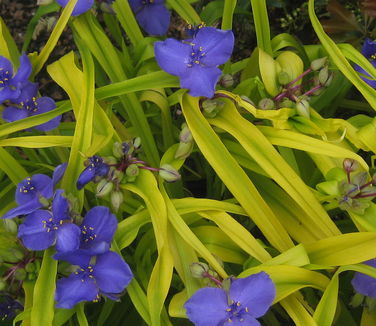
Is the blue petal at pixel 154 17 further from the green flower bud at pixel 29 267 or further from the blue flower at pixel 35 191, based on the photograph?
the green flower bud at pixel 29 267

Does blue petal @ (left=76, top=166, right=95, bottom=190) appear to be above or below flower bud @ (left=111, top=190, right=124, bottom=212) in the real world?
above

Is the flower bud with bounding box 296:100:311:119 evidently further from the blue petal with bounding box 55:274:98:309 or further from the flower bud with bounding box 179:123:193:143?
the blue petal with bounding box 55:274:98:309

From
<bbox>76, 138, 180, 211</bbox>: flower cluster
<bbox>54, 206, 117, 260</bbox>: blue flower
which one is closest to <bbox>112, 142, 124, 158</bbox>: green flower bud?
<bbox>76, 138, 180, 211</bbox>: flower cluster

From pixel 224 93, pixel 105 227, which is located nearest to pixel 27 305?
pixel 105 227

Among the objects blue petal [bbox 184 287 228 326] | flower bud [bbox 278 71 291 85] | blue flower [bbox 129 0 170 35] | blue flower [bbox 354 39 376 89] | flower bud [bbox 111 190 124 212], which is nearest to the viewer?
blue petal [bbox 184 287 228 326]

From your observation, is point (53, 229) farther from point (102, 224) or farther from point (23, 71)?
point (23, 71)

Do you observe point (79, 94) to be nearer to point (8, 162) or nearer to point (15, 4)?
point (8, 162)
